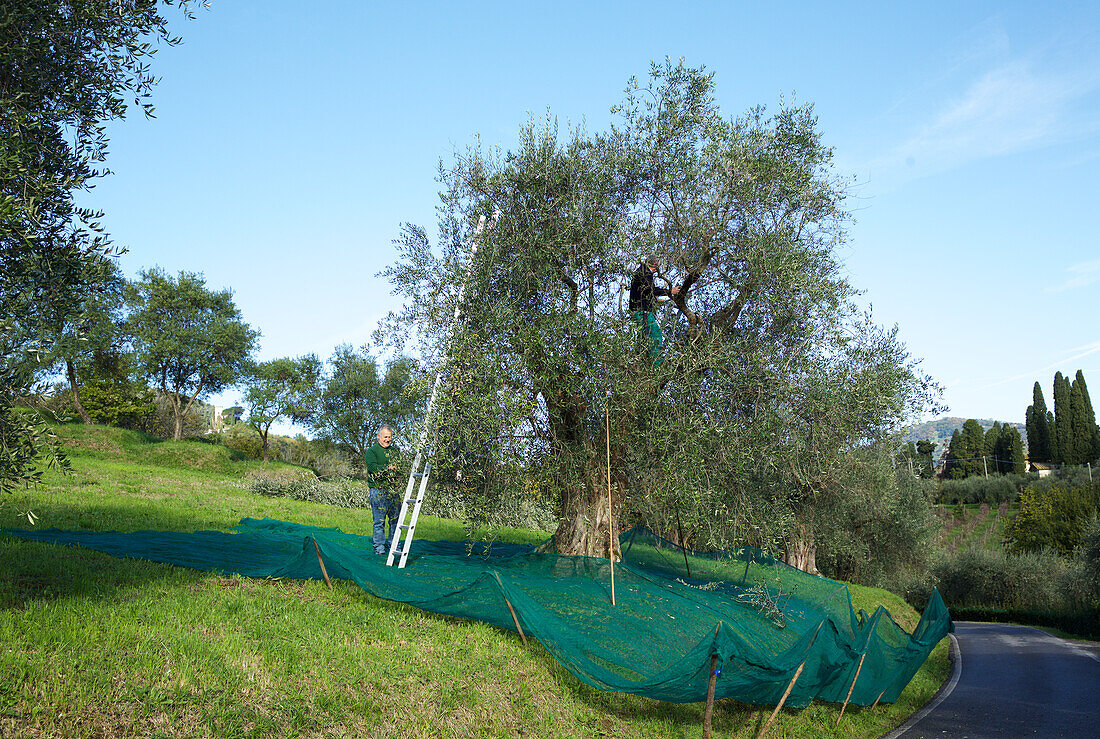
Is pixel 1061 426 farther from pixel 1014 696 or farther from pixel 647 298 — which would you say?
pixel 647 298

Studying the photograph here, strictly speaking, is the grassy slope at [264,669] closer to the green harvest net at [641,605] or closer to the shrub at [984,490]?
the green harvest net at [641,605]

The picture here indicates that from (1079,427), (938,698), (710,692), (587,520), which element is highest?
(1079,427)

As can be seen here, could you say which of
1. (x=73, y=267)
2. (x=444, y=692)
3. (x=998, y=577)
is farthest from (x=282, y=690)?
(x=998, y=577)

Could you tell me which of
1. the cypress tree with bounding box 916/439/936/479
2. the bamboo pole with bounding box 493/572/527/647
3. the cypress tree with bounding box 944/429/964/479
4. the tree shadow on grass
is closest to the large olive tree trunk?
the bamboo pole with bounding box 493/572/527/647

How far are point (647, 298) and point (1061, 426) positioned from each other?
88.5 metres

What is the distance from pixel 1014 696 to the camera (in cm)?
1363

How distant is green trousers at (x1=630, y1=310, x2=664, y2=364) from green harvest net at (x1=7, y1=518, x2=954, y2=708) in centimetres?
353

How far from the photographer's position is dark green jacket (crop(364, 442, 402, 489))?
1109cm

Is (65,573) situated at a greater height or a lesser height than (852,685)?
greater

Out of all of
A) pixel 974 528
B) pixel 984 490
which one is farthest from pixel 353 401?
pixel 984 490

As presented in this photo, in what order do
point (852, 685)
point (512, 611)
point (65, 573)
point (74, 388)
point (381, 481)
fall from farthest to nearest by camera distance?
point (74, 388)
point (381, 481)
point (852, 685)
point (512, 611)
point (65, 573)

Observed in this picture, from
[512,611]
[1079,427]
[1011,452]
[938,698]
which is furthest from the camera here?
[1011,452]

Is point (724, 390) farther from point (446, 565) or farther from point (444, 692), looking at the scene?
point (444, 692)

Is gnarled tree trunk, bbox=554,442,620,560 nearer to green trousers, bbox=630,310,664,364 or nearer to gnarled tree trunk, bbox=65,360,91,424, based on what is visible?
green trousers, bbox=630,310,664,364
